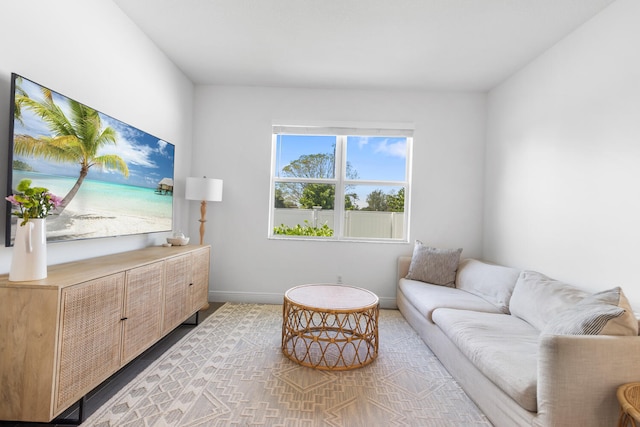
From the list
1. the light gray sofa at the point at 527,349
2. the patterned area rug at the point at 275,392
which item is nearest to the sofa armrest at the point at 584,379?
the light gray sofa at the point at 527,349

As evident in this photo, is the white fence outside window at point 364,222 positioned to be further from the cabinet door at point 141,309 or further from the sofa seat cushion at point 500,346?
the cabinet door at point 141,309

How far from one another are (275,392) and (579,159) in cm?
282

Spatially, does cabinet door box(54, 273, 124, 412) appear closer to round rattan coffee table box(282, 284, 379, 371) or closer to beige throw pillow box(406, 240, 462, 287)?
round rattan coffee table box(282, 284, 379, 371)

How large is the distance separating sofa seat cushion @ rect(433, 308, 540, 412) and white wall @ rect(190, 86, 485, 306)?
1494mm

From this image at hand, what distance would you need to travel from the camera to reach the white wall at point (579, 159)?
200 cm

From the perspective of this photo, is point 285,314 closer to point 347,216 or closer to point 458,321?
point 458,321

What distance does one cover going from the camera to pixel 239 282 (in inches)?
150

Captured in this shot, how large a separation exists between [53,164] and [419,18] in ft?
8.87

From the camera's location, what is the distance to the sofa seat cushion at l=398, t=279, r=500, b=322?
8.38 feet

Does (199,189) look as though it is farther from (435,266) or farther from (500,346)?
(500,346)

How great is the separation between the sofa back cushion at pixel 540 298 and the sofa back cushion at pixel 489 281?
0.11 m

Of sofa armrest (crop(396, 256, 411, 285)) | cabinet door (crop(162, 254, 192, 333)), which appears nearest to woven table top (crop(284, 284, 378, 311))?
cabinet door (crop(162, 254, 192, 333))

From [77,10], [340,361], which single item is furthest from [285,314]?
[77,10]

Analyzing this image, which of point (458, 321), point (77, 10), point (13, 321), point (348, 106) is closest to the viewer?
point (13, 321)
